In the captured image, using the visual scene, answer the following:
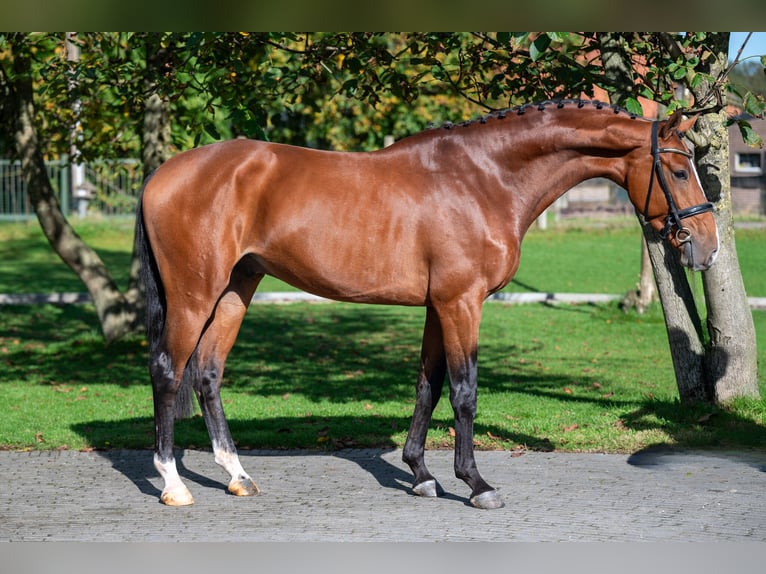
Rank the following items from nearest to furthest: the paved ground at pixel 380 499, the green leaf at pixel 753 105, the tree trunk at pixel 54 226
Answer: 1. the paved ground at pixel 380 499
2. the green leaf at pixel 753 105
3. the tree trunk at pixel 54 226

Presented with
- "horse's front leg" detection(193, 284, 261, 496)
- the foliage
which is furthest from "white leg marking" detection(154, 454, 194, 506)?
the foliage

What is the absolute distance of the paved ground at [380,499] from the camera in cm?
548

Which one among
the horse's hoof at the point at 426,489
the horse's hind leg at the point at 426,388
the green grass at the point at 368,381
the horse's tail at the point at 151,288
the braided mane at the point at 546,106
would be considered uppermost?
the braided mane at the point at 546,106

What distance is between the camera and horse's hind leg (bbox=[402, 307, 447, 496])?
6449 millimetres

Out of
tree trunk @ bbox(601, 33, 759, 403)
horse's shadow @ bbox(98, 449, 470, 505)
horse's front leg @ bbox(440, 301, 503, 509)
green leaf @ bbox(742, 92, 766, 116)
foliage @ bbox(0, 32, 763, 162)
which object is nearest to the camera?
horse's front leg @ bbox(440, 301, 503, 509)

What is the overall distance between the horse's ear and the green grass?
2640 millimetres

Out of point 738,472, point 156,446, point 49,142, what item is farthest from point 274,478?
point 49,142

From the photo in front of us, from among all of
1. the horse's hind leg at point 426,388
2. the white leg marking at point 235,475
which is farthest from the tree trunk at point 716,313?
the white leg marking at point 235,475

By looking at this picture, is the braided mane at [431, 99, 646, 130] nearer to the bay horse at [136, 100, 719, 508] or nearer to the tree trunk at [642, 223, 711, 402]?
the bay horse at [136, 100, 719, 508]

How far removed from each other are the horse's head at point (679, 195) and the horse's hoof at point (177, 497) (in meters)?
3.26

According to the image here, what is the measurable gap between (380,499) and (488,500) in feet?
2.28

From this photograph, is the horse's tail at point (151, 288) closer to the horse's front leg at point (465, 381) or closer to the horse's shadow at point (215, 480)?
the horse's shadow at point (215, 480)

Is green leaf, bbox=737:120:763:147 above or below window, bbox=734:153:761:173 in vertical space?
below
